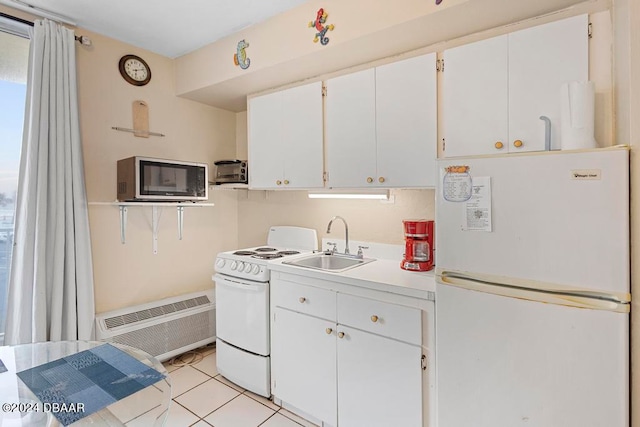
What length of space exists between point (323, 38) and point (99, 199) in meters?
2.00

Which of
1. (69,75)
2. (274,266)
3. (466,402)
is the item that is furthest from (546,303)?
(69,75)

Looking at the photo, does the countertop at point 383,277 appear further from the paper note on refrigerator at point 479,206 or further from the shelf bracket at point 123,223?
the shelf bracket at point 123,223

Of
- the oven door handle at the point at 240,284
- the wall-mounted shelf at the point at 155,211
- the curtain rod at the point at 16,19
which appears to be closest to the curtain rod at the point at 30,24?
the curtain rod at the point at 16,19

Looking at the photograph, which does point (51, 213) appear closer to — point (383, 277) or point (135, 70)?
point (135, 70)

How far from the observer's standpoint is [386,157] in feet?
6.77

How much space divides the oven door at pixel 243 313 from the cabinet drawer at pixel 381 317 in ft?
2.11

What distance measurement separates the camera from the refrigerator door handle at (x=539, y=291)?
116 cm

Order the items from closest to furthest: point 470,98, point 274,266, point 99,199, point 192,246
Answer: point 470,98 → point 274,266 → point 99,199 → point 192,246

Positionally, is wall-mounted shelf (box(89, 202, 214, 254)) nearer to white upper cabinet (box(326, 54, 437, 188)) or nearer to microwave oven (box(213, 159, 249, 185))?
microwave oven (box(213, 159, 249, 185))

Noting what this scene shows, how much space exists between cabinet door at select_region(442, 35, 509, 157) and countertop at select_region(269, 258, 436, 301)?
0.73 meters

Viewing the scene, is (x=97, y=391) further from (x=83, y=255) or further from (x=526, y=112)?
(x=526, y=112)

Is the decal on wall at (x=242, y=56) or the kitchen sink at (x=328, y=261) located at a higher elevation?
the decal on wall at (x=242, y=56)

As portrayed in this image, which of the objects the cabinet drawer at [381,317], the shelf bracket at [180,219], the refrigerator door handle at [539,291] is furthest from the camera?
the shelf bracket at [180,219]

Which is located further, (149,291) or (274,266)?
(149,291)
